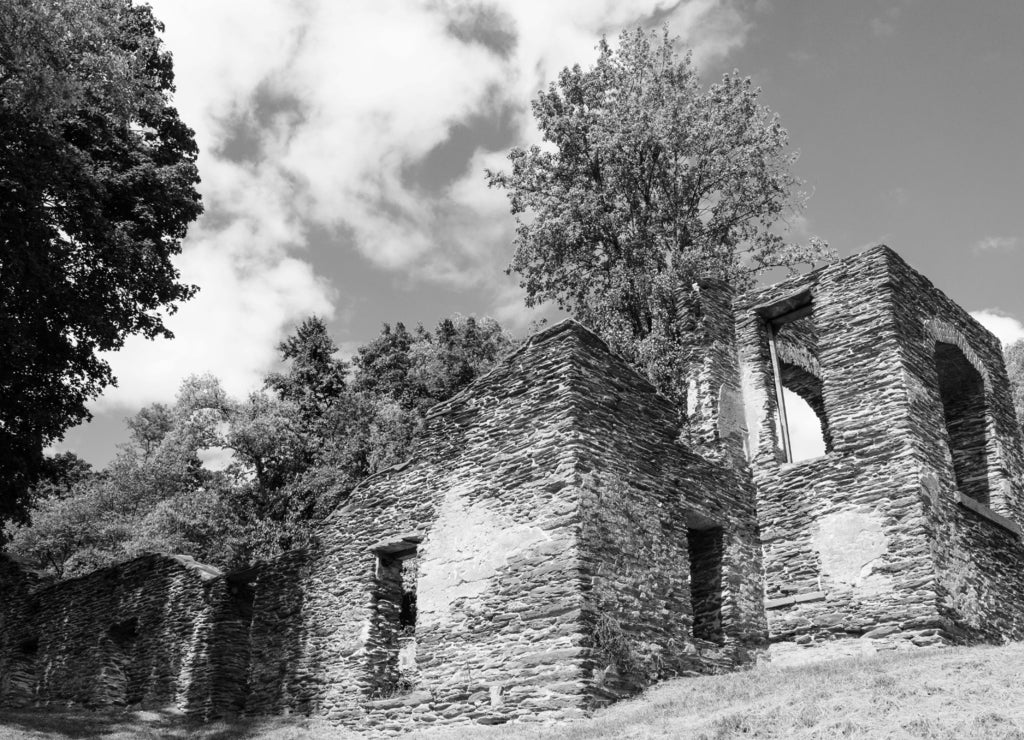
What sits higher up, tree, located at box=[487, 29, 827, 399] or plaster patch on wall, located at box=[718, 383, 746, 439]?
tree, located at box=[487, 29, 827, 399]

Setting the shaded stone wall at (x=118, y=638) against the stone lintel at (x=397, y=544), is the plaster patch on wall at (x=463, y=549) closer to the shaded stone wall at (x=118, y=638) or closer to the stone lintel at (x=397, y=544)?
the stone lintel at (x=397, y=544)

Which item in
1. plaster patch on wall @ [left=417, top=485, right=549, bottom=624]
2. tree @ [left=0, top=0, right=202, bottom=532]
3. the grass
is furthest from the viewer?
tree @ [left=0, top=0, right=202, bottom=532]

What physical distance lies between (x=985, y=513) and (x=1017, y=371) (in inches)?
935

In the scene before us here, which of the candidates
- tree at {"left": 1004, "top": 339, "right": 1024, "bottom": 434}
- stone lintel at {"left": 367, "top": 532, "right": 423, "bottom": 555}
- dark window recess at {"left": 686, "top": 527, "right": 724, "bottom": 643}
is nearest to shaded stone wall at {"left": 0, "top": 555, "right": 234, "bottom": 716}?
stone lintel at {"left": 367, "top": 532, "right": 423, "bottom": 555}

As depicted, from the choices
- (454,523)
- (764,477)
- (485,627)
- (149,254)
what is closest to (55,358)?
(149,254)

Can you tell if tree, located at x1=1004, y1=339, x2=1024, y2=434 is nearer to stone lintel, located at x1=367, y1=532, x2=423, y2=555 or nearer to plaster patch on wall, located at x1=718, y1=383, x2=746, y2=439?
plaster patch on wall, located at x1=718, y1=383, x2=746, y2=439

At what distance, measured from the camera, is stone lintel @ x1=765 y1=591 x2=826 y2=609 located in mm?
12672

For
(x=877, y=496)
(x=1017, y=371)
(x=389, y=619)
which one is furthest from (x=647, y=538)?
(x=1017, y=371)

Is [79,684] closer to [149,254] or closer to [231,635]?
[231,635]

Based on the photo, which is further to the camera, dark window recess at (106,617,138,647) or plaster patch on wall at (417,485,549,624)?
dark window recess at (106,617,138,647)

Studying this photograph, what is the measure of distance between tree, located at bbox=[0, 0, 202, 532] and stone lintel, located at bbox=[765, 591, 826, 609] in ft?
44.5

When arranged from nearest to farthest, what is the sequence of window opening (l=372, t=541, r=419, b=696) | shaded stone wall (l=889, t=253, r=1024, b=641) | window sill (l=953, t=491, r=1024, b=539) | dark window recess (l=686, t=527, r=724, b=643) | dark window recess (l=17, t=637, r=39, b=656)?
1. shaded stone wall (l=889, t=253, r=1024, b=641)
2. dark window recess (l=686, t=527, r=724, b=643)
3. window opening (l=372, t=541, r=419, b=696)
4. window sill (l=953, t=491, r=1024, b=539)
5. dark window recess (l=17, t=637, r=39, b=656)

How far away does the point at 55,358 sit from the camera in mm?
17938

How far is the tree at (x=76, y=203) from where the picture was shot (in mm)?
14250
